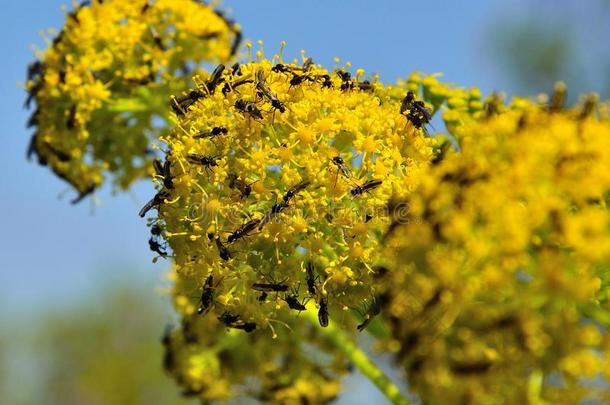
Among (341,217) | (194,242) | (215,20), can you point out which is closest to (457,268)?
(341,217)

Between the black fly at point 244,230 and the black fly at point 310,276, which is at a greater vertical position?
the black fly at point 244,230

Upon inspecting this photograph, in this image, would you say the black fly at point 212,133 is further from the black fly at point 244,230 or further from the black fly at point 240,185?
the black fly at point 244,230

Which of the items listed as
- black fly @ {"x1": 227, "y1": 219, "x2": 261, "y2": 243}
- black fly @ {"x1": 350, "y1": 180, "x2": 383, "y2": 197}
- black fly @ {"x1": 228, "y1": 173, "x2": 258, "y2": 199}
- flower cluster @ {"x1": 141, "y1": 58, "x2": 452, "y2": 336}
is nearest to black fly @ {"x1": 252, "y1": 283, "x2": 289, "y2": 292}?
flower cluster @ {"x1": 141, "y1": 58, "x2": 452, "y2": 336}

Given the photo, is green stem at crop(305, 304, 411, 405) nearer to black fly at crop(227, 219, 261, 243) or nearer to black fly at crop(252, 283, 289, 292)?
black fly at crop(252, 283, 289, 292)

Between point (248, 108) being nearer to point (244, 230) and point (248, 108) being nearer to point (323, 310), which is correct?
point (244, 230)

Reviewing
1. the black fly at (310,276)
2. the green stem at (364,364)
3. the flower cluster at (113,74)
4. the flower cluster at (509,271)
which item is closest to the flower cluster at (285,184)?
the black fly at (310,276)

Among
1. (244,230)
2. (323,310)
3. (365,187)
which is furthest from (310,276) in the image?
(365,187)
